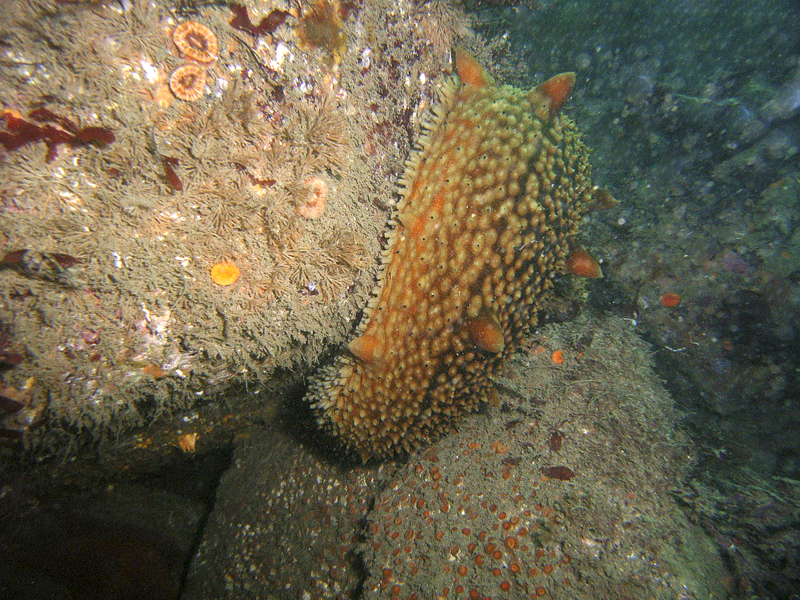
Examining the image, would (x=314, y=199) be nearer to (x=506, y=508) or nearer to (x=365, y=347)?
(x=365, y=347)

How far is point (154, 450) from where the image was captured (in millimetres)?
3639

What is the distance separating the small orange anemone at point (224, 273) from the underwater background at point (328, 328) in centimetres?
1

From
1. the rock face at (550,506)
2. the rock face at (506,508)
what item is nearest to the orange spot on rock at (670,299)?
the rock face at (506,508)

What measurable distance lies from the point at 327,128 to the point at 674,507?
4181mm

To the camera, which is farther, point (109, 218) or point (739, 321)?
point (739, 321)

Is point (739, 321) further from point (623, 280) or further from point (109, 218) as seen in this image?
point (109, 218)

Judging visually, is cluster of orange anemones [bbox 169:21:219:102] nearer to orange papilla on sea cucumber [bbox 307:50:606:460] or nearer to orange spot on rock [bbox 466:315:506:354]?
orange papilla on sea cucumber [bbox 307:50:606:460]

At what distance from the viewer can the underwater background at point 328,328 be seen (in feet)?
6.03

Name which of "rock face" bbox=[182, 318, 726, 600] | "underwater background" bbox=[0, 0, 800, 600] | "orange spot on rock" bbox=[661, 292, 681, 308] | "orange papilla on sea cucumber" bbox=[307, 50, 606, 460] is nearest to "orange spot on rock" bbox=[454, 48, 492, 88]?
"orange papilla on sea cucumber" bbox=[307, 50, 606, 460]

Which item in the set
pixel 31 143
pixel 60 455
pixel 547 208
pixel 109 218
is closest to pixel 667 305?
pixel 547 208

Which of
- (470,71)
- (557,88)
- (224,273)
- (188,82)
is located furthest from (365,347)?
(557,88)

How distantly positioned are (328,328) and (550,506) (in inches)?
93.8

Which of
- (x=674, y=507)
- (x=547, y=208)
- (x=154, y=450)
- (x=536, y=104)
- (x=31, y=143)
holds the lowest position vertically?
(x=154, y=450)

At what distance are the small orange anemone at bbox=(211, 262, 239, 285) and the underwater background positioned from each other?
0.01m
